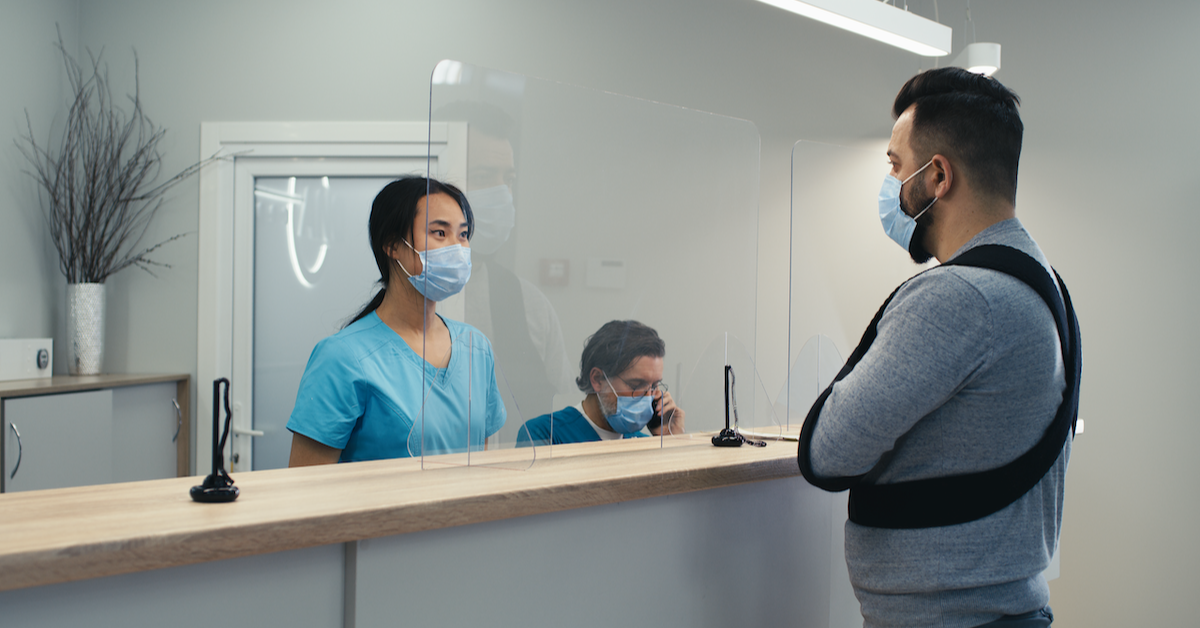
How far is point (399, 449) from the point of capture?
148 cm

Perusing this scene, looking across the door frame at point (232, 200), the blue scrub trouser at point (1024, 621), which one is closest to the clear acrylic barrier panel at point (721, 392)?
the blue scrub trouser at point (1024, 621)

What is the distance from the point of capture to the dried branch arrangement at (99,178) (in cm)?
279

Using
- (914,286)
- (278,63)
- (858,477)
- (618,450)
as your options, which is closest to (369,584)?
(618,450)

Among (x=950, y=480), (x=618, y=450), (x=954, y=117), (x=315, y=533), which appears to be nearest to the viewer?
(x=315, y=533)

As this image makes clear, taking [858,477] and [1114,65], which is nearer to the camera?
[858,477]

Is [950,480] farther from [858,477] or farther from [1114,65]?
[1114,65]

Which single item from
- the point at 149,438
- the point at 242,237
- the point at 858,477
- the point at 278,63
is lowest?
the point at 149,438

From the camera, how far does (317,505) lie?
33.8 inches

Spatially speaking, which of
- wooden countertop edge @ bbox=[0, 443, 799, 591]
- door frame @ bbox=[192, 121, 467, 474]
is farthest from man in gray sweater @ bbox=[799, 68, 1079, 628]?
door frame @ bbox=[192, 121, 467, 474]

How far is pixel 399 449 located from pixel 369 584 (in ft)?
2.05

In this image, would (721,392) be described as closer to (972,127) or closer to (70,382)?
(972,127)

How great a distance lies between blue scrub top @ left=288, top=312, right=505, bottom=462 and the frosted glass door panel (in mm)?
1428

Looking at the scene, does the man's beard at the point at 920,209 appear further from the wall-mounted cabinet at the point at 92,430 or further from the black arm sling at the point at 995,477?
the wall-mounted cabinet at the point at 92,430

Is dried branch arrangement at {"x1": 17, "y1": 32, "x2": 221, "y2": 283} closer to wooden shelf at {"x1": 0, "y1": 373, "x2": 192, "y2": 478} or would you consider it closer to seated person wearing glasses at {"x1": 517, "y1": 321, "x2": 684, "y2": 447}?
wooden shelf at {"x1": 0, "y1": 373, "x2": 192, "y2": 478}
